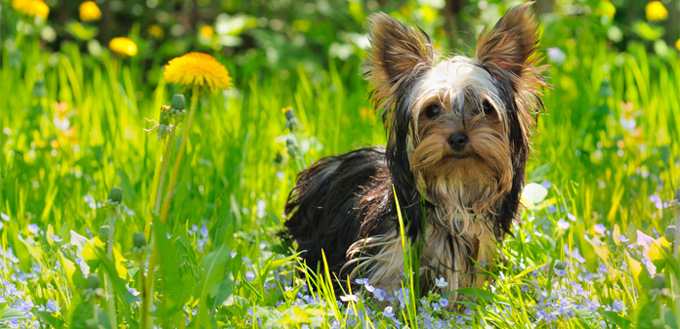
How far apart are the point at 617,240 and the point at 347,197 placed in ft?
3.93

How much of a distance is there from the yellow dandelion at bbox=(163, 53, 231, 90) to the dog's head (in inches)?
31.2

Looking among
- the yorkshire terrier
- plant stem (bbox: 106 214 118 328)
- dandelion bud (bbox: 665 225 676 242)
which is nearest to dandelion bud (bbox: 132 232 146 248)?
plant stem (bbox: 106 214 118 328)

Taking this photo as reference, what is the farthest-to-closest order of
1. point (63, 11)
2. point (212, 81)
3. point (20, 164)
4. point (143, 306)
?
1. point (63, 11)
2. point (20, 164)
3. point (212, 81)
4. point (143, 306)

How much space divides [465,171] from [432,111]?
0.27 metres

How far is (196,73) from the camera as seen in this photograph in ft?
7.32

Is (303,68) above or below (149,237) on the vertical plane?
above

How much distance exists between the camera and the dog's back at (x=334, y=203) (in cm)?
307

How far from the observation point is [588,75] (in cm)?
541

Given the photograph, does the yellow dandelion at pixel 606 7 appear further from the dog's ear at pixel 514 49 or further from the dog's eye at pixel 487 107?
the dog's eye at pixel 487 107

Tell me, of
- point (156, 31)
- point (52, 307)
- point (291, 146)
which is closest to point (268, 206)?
point (291, 146)

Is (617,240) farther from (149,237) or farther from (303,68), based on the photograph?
(303,68)

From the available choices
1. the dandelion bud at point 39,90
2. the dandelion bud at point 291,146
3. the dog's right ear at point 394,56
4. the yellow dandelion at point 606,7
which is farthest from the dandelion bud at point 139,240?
the yellow dandelion at point 606,7

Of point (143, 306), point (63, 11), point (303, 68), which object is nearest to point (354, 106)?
point (303, 68)

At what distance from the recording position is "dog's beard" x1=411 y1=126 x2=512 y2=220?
2.54 m
